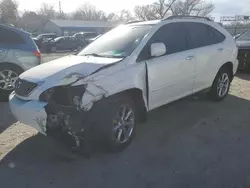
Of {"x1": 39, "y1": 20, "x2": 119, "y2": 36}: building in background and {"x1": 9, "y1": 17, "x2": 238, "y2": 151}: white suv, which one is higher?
{"x1": 9, "y1": 17, "x2": 238, "y2": 151}: white suv

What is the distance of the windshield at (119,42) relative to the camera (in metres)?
4.12

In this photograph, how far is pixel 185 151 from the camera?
12.5 feet

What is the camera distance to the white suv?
10.9 ft

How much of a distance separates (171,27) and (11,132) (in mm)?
3194

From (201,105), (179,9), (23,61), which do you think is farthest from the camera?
(179,9)

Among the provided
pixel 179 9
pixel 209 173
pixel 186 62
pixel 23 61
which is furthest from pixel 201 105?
pixel 179 9

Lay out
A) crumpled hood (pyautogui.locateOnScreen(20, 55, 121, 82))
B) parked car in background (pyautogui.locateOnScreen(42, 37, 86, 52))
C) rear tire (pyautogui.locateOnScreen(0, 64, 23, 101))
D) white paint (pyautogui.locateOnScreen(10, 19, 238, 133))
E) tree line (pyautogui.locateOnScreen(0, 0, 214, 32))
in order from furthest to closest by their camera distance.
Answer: tree line (pyautogui.locateOnScreen(0, 0, 214, 32)), parked car in background (pyautogui.locateOnScreen(42, 37, 86, 52)), rear tire (pyautogui.locateOnScreen(0, 64, 23, 101)), crumpled hood (pyautogui.locateOnScreen(20, 55, 121, 82)), white paint (pyautogui.locateOnScreen(10, 19, 238, 133))

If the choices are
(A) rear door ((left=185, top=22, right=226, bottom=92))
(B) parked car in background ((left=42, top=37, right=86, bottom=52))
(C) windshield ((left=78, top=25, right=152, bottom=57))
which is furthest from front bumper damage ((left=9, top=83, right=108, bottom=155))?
(B) parked car in background ((left=42, top=37, right=86, bottom=52))

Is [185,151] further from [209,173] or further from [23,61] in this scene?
[23,61]

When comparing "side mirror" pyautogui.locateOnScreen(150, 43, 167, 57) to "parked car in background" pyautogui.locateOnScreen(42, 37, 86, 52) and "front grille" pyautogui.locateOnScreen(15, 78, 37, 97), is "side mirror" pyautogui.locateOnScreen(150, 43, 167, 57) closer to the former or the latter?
"front grille" pyautogui.locateOnScreen(15, 78, 37, 97)

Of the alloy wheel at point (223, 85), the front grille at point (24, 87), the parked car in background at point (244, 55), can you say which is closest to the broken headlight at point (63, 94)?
the front grille at point (24, 87)

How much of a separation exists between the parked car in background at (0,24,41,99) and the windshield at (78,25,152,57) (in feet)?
7.82

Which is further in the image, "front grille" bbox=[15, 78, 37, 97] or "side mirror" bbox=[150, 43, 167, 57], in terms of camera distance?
"side mirror" bbox=[150, 43, 167, 57]

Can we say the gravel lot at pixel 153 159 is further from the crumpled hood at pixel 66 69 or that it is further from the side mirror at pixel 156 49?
the side mirror at pixel 156 49
